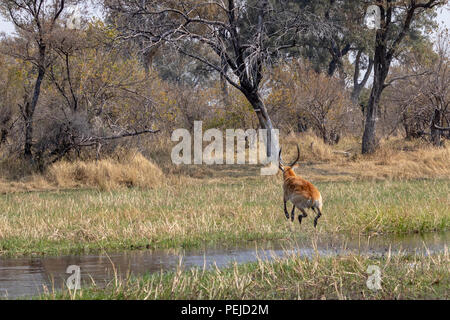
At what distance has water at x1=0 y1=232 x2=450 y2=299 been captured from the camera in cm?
759

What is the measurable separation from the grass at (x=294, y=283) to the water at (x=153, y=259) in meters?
0.34

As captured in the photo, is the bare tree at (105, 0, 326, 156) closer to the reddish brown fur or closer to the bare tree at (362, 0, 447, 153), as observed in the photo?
the bare tree at (362, 0, 447, 153)

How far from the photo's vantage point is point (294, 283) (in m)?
7.06

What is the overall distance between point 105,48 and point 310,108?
1063 cm

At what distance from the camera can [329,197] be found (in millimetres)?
14609

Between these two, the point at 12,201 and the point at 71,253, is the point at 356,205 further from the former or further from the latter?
the point at 12,201

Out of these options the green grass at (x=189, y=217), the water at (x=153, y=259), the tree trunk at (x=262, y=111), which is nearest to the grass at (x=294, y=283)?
the water at (x=153, y=259)

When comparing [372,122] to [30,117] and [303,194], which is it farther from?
[303,194]

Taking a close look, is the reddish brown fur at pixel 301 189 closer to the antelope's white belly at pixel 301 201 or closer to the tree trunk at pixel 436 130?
the antelope's white belly at pixel 301 201

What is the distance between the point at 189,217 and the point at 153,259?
3.26m

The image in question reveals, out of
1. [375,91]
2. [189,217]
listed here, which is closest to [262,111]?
[375,91]

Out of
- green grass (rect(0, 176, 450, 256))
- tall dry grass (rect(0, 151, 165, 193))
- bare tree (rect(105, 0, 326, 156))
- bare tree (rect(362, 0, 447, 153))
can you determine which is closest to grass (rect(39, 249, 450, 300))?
green grass (rect(0, 176, 450, 256))

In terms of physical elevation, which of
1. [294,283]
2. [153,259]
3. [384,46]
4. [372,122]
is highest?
[384,46]
